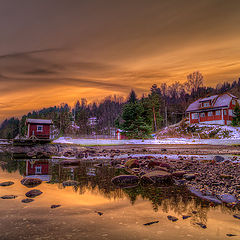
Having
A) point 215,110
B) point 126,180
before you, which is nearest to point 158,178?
point 126,180

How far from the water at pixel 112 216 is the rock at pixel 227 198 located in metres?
0.68

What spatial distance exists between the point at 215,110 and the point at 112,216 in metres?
47.7

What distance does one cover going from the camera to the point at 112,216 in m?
5.91

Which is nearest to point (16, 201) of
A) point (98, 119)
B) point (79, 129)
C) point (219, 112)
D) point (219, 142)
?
point (219, 142)

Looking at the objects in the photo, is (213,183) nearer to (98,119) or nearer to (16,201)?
(16,201)

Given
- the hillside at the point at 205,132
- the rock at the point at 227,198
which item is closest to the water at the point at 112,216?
the rock at the point at 227,198

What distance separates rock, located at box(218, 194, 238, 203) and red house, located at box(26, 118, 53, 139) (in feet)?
135

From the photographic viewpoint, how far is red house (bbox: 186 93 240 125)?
149 ft

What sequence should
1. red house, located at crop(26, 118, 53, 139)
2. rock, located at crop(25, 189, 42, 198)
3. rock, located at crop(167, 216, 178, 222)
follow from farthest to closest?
red house, located at crop(26, 118, 53, 139), rock, located at crop(25, 189, 42, 198), rock, located at crop(167, 216, 178, 222)

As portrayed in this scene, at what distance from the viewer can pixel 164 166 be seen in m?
13.4

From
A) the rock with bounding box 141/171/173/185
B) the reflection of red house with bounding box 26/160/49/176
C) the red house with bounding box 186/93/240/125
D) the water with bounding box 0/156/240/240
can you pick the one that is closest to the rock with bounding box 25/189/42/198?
the water with bounding box 0/156/240/240

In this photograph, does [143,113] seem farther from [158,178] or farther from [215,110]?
[158,178]

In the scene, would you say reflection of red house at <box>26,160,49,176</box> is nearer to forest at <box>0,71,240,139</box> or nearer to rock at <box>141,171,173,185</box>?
rock at <box>141,171,173,185</box>

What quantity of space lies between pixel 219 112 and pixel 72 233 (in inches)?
1910
